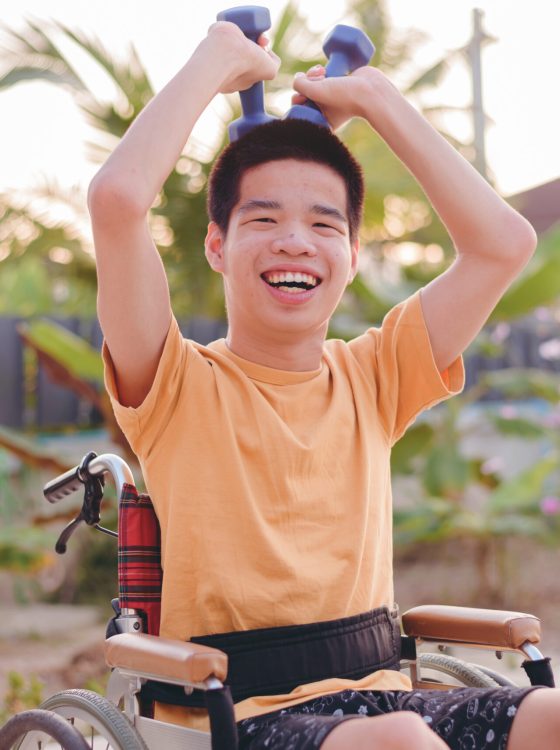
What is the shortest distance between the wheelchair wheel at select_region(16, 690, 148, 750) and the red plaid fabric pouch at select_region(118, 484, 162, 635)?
0.18m

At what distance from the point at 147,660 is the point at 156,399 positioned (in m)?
0.44

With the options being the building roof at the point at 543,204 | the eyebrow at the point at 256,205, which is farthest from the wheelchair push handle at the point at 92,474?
the building roof at the point at 543,204

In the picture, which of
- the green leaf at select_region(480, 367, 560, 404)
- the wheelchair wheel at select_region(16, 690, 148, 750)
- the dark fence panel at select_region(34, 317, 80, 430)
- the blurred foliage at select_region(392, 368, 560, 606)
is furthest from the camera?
the dark fence panel at select_region(34, 317, 80, 430)

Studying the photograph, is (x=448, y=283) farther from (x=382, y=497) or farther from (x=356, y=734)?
(x=356, y=734)

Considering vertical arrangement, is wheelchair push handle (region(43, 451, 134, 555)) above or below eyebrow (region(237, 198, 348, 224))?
below

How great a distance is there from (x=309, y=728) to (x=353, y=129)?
5023 mm

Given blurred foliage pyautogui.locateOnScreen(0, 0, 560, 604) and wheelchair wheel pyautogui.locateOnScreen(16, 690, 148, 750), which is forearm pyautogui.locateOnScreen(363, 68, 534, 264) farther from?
blurred foliage pyautogui.locateOnScreen(0, 0, 560, 604)

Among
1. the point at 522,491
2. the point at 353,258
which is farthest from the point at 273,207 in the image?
the point at 522,491

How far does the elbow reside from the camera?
5.29ft

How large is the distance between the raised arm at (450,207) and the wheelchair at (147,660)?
1.73ft

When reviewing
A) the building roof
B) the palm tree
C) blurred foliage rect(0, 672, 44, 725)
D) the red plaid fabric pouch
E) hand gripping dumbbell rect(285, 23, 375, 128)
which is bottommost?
blurred foliage rect(0, 672, 44, 725)

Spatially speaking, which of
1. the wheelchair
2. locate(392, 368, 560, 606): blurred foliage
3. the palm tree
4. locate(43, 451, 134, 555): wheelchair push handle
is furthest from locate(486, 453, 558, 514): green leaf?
locate(43, 451, 134, 555): wheelchair push handle

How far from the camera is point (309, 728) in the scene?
57.5 inches

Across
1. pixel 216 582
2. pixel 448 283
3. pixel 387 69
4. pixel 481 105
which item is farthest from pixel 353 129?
pixel 216 582
